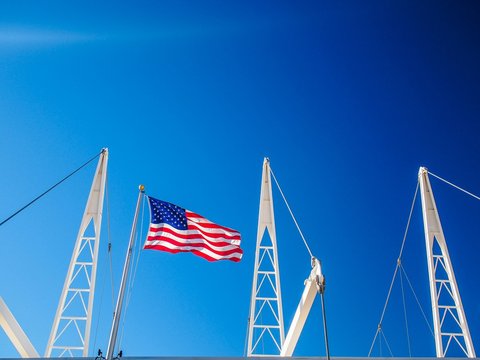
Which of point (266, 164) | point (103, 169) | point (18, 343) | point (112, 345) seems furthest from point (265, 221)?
point (112, 345)

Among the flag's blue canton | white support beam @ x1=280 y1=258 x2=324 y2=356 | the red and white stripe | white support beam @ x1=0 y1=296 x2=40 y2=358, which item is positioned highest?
the flag's blue canton

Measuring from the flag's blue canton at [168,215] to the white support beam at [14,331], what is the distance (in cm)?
647

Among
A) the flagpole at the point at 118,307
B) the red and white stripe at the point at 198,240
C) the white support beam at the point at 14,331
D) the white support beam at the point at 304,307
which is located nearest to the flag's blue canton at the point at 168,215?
the red and white stripe at the point at 198,240

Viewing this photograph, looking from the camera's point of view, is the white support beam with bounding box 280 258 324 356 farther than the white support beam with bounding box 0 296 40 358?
No

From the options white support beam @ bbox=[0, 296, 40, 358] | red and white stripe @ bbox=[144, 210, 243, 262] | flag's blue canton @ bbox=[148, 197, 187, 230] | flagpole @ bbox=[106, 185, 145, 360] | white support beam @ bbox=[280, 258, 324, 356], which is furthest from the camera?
→ flag's blue canton @ bbox=[148, 197, 187, 230]

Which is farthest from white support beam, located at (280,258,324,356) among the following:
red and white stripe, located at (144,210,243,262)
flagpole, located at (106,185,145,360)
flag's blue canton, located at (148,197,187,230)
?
flagpole, located at (106,185,145,360)

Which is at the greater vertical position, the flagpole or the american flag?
the american flag

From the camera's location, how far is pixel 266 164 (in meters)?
32.2

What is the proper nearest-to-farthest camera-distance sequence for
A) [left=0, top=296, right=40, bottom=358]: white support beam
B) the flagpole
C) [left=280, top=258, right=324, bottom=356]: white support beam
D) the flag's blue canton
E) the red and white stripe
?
the flagpole < [left=280, top=258, right=324, bottom=356]: white support beam < [left=0, top=296, right=40, bottom=358]: white support beam < the red and white stripe < the flag's blue canton

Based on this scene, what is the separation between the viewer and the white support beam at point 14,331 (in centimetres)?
1619

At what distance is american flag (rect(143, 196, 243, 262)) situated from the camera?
1652cm

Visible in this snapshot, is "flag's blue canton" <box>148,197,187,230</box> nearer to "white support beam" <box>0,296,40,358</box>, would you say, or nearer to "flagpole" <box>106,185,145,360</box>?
"flagpole" <box>106,185,145,360</box>

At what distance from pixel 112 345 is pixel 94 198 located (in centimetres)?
1867

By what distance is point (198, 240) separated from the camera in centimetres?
1780
